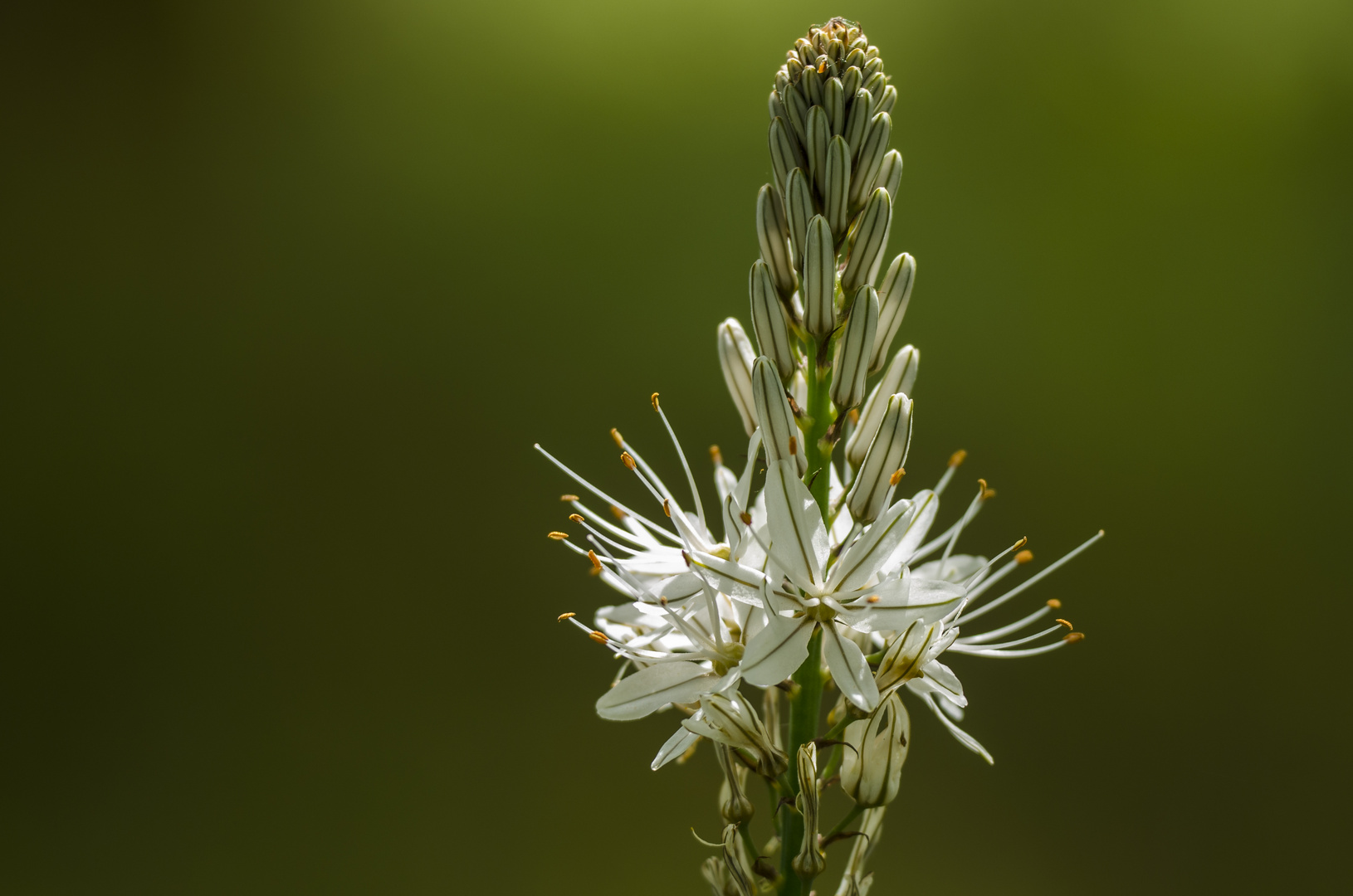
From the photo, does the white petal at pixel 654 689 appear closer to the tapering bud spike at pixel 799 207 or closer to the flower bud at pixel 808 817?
the flower bud at pixel 808 817

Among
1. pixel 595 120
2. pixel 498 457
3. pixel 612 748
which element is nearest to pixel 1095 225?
pixel 595 120

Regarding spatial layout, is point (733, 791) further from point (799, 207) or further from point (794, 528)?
point (799, 207)

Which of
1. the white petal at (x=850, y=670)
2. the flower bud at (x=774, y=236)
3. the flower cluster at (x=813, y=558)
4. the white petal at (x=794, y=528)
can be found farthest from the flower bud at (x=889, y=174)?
the white petal at (x=850, y=670)

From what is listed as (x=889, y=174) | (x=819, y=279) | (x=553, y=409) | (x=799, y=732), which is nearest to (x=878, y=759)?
(x=799, y=732)

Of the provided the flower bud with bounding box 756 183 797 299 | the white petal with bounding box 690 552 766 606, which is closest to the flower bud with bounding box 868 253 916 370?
the flower bud with bounding box 756 183 797 299

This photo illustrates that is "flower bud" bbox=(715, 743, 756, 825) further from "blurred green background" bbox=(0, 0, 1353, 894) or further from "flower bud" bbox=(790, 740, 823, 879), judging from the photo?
"blurred green background" bbox=(0, 0, 1353, 894)
